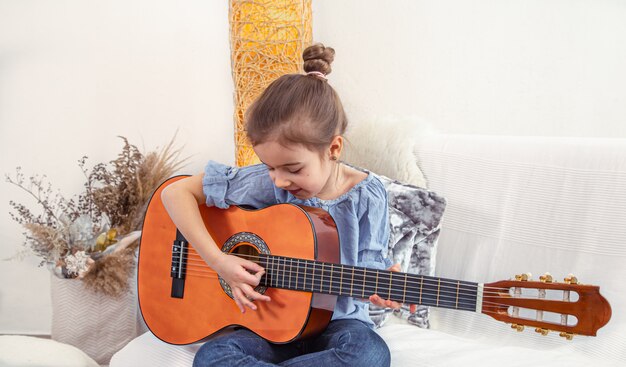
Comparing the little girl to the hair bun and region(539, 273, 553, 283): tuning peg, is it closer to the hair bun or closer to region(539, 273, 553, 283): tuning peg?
the hair bun

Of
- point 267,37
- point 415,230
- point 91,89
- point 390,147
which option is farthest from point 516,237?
point 91,89

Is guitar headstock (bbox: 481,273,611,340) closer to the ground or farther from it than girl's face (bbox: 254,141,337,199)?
closer to the ground

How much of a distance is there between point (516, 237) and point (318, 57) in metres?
0.85

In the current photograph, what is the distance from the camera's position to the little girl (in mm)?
1398

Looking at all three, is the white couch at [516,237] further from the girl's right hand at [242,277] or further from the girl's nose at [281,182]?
the girl's nose at [281,182]

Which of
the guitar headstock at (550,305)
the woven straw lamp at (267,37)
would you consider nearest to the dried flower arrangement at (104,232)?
the woven straw lamp at (267,37)

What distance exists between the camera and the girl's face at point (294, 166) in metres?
1.43

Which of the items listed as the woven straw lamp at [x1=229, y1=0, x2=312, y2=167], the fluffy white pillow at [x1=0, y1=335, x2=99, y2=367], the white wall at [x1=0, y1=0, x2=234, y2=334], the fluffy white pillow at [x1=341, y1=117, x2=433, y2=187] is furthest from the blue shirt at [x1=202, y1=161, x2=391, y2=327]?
the white wall at [x1=0, y1=0, x2=234, y2=334]

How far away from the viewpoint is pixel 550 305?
1137mm

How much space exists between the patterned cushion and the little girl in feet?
0.77

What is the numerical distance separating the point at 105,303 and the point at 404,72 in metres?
1.57

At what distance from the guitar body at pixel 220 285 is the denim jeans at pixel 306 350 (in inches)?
1.8

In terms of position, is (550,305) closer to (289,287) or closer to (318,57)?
(289,287)

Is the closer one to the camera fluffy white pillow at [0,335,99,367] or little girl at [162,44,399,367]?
little girl at [162,44,399,367]
